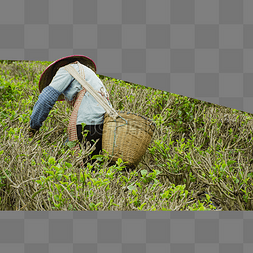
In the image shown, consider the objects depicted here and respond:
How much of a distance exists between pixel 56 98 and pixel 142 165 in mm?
1464

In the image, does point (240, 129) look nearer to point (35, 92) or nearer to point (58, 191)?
point (58, 191)

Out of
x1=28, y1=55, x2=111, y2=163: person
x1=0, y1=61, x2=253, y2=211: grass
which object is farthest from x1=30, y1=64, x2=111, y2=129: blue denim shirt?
x1=0, y1=61, x2=253, y2=211: grass

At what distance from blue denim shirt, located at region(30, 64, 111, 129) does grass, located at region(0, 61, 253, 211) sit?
23cm

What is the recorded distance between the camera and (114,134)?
10.4 feet

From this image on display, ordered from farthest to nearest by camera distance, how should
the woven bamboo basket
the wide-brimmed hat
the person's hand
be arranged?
the wide-brimmed hat < the person's hand < the woven bamboo basket

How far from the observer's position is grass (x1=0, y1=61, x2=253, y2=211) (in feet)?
7.50

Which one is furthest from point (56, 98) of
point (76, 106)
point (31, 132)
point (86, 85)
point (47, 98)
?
point (31, 132)

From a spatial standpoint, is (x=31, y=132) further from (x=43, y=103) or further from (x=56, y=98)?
(x=56, y=98)

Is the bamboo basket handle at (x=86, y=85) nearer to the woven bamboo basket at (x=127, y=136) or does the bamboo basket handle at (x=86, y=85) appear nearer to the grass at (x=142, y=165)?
the woven bamboo basket at (x=127, y=136)

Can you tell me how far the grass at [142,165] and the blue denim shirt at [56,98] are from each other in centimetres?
23

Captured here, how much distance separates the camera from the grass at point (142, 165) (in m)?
2.29

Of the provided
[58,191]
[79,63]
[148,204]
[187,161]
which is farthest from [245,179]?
[79,63]

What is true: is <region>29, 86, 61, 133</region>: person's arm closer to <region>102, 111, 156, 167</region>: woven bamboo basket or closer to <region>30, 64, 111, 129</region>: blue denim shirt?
<region>30, 64, 111, 129</region>: blue denim shirt

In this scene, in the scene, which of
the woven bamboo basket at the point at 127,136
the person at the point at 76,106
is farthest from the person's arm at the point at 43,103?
the woven bamboo basket at the point at 127,136
